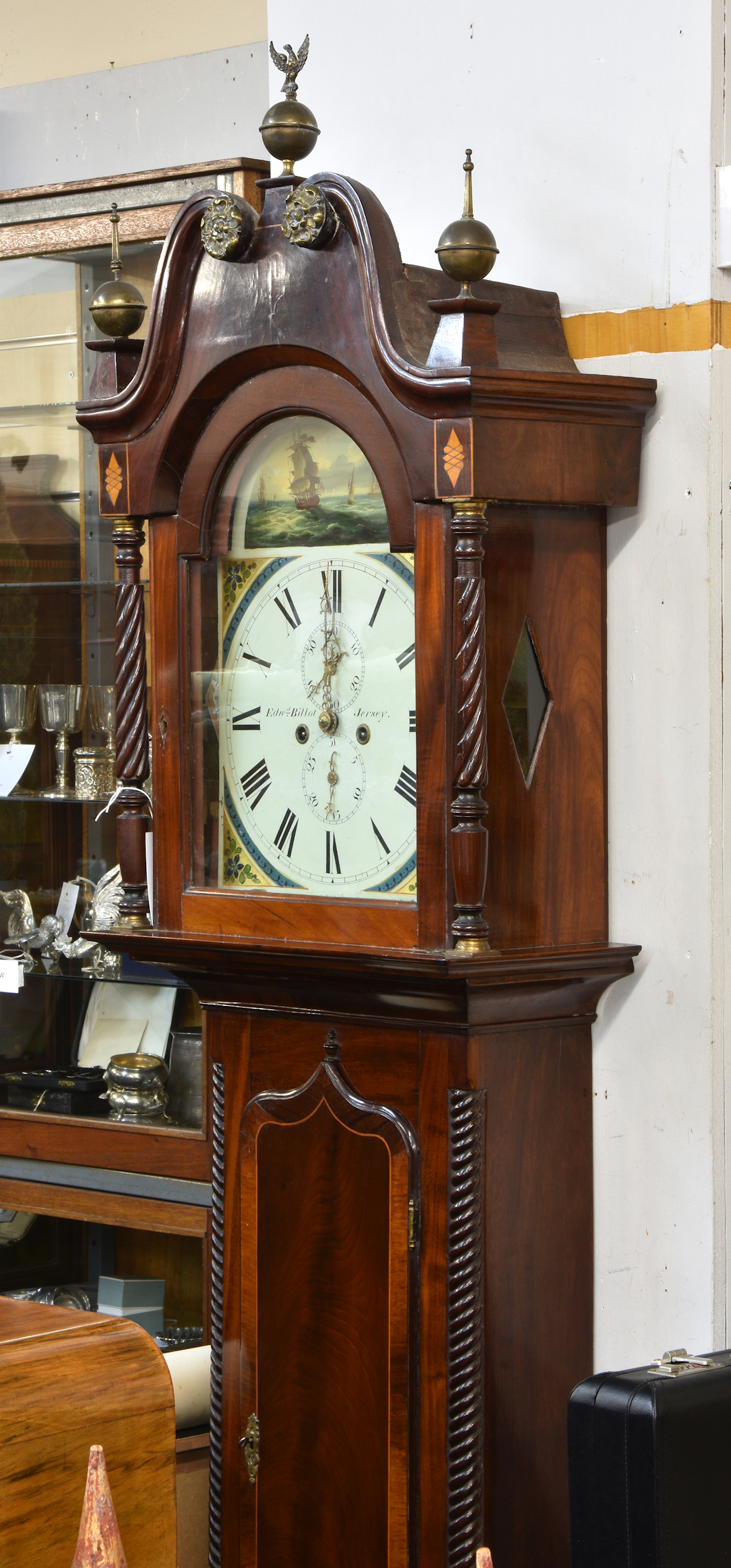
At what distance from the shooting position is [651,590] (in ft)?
7.14

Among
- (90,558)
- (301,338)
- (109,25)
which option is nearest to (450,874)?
(301,338)

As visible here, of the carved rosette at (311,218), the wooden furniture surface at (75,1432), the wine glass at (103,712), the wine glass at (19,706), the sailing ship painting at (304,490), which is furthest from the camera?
the wine glass at (19,706)

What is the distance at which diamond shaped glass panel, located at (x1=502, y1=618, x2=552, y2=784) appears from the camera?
6.77 feet

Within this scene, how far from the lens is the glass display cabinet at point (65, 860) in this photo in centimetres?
305

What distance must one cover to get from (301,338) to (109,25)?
193 centimetres

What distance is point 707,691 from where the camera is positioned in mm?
2131

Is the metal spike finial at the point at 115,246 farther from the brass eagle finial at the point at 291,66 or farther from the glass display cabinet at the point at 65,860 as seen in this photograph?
the glass display cabinet at the point at 65,860

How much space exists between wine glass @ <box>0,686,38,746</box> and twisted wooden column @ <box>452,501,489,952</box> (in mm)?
1519

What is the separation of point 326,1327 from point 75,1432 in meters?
0.77

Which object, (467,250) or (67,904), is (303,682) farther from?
(67,904)

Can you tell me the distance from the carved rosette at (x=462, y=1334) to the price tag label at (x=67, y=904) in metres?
1.40

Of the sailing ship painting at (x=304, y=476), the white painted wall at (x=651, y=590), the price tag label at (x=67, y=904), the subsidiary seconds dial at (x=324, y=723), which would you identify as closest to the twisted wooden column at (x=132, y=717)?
the subsidiary seconds dial at (x=324, y=723)

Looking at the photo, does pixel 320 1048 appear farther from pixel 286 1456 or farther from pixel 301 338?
pixel 301 338

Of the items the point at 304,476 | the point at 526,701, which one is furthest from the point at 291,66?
the point at 526,701
